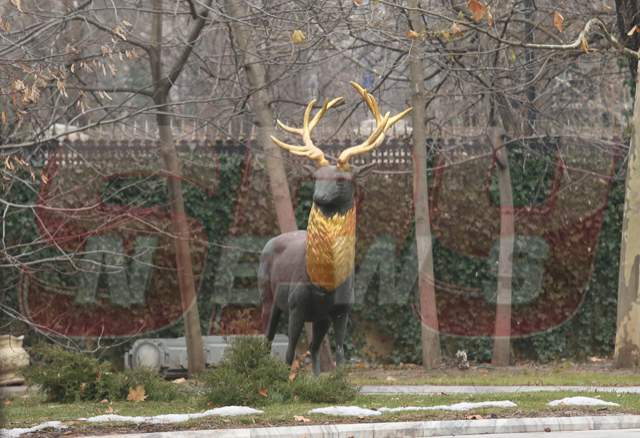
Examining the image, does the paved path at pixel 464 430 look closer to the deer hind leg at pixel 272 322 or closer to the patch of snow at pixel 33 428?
the patch of snow at pixel 33 428

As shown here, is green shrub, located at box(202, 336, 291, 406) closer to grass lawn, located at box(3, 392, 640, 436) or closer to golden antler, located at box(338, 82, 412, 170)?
grass lawn, located at box(3, 392, 640, 436)

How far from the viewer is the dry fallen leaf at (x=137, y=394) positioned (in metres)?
13.3

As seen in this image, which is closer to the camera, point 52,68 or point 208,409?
point 208,409

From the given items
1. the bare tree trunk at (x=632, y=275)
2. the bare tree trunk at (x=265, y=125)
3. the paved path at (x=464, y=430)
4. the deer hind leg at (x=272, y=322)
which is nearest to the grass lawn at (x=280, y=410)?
the paved path at (x=464, y=430)

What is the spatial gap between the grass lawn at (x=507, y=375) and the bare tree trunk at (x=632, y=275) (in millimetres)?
338

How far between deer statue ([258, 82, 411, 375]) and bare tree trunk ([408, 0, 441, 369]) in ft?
12.6

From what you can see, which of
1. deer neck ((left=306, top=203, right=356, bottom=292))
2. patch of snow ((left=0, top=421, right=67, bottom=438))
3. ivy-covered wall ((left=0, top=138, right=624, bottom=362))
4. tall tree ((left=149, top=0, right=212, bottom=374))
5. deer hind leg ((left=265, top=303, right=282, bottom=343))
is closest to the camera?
patch of snow ((left=0, top=421, right=67, bottom=438))

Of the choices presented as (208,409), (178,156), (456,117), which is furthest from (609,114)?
(208,409)

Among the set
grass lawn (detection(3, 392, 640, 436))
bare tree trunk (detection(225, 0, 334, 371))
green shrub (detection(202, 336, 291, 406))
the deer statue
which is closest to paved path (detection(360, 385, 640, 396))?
grass lawn (detection(3, 392, 640, 436))

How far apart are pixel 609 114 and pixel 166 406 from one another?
17745mm

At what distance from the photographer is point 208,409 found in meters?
11.7

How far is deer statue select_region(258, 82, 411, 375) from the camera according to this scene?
12.7m

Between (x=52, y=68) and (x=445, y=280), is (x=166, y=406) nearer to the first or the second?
(x=52, y=68)

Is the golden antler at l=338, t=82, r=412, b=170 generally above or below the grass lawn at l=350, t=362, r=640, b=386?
above
